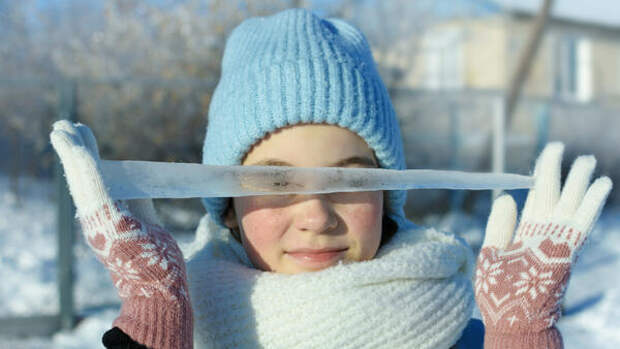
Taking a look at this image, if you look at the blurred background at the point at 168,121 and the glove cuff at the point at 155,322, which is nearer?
the glove cuff at the point at 155,322

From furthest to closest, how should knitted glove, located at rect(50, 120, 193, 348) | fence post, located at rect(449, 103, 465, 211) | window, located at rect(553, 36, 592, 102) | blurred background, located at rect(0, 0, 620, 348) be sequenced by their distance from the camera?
window, located at rect(553, 36, 592, 102) < fence post, located at rect(449, 103, 465, 211) < blurred background, located at rect(0, 0, 620, 348) < knitted glove, located at rect(50, 120, 193, 348)

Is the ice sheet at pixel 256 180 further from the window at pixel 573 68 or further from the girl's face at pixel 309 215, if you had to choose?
the window at pixel 573 68


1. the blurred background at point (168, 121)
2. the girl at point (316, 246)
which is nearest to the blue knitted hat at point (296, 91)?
the girl at point (316, 246)

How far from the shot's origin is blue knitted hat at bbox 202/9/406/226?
1058 millimetres

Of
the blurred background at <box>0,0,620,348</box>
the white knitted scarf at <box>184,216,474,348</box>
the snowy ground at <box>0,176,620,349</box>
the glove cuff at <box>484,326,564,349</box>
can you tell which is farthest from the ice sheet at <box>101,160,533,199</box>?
the snowy ground at <box>0,176,620,349</box>

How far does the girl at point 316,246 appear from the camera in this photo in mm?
856

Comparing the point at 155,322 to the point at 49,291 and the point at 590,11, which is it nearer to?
the point at 49,291

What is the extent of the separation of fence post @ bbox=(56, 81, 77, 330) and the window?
8664mm

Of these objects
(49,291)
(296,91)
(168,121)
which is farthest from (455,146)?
(296,91)

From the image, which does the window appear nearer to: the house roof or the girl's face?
the house roof

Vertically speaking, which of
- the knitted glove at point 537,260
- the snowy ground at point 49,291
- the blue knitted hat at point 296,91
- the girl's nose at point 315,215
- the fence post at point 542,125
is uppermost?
the blue knitted hat at point 296,91

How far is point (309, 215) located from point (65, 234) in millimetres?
2723

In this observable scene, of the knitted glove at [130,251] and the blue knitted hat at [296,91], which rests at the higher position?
the blue knitted hat at [296,91]

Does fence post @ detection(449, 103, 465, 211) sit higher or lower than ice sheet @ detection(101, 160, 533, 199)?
lower
